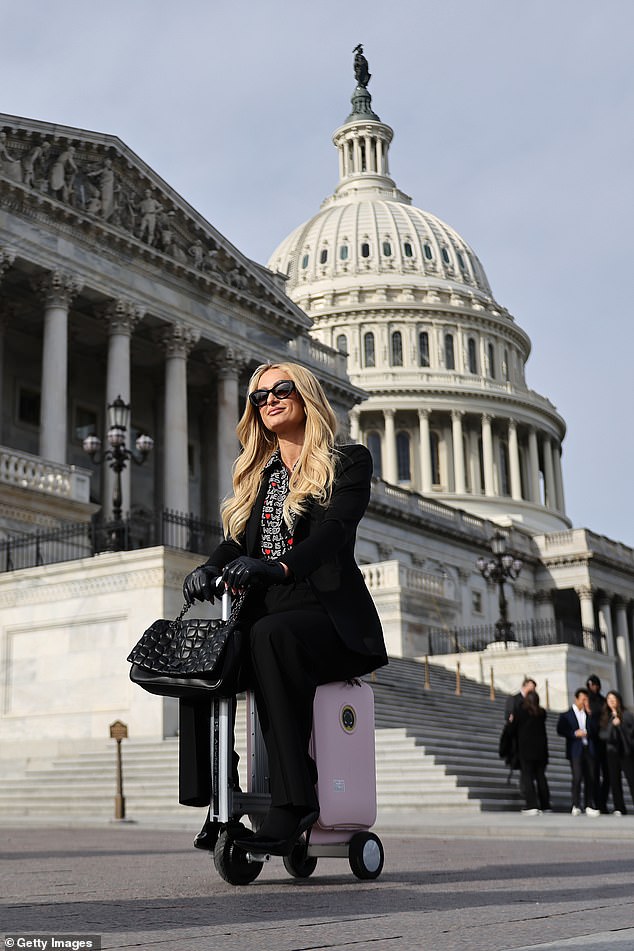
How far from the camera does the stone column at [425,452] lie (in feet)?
309

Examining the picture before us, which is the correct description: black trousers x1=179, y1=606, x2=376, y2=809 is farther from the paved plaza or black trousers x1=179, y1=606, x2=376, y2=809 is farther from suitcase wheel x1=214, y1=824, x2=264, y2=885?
the paved plaza

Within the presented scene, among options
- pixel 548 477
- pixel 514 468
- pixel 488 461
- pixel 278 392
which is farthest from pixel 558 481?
pixel 278 392

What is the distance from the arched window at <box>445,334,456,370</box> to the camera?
334 ft

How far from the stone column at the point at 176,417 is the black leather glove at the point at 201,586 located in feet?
119

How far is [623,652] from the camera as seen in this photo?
73.6 meters

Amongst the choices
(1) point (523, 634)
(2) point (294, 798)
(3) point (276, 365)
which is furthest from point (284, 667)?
(1) point (523, 634)

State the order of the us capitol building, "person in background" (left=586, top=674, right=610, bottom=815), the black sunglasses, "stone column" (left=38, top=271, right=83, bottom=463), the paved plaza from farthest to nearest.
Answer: "stone column" (left=38, top=271, right=83, bottom=463) < the us capitol building < "person in background" (left=586, top=674, right=610, bottom=815) < the black sunglasses < the paved plaza

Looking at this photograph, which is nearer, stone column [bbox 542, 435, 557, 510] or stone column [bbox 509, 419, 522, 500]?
stone column [bbox 509, 419, 522, 500]

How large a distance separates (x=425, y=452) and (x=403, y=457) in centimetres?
295

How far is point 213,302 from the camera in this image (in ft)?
152

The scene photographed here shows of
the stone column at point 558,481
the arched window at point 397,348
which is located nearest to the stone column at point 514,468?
the stone column at point 558,481

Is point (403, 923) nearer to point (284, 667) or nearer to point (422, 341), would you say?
point (284, 667)

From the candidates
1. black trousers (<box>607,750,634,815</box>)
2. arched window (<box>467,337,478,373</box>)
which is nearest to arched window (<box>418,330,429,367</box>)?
arched window (<box>467,337,478,373</box>)

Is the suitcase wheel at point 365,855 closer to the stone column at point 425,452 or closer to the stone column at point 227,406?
the stone column at point 227,406
